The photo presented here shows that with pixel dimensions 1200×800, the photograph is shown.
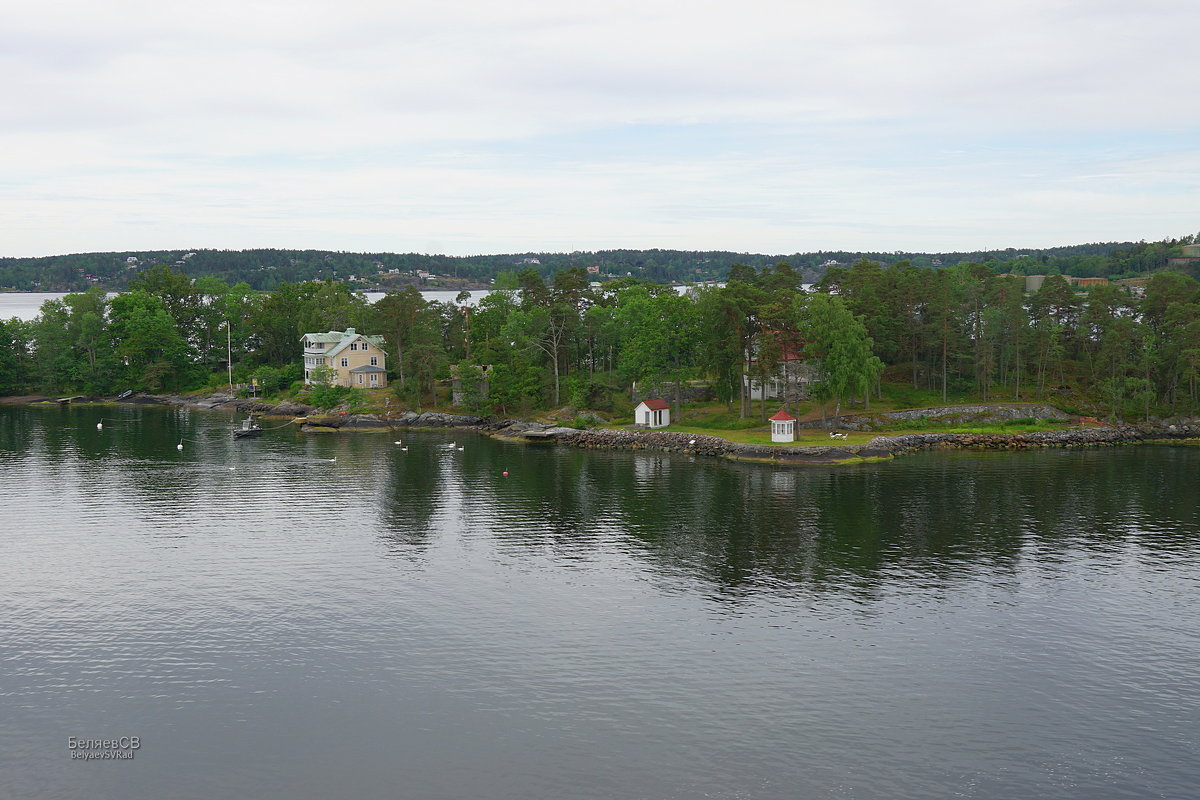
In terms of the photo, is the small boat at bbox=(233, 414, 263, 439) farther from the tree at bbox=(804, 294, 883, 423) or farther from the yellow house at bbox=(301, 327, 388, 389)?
the tree at bbox=(804, 294, 883, 423)

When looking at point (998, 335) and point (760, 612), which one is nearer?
point (760, 612)

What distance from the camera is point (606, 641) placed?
139 feet

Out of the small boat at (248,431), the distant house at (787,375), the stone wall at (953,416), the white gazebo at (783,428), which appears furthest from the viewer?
the small boat at (248,431)

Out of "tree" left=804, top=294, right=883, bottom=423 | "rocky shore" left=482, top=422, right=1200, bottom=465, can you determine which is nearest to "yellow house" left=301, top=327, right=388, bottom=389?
"rocky shore" left=482, top=422, right=1200, bottom=465

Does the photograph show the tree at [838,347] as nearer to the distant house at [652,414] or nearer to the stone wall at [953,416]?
the stone wall at [953,416]

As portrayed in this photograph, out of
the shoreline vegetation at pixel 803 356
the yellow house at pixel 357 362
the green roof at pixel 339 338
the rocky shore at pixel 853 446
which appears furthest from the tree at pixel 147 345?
the rocky shore at pixel 853 446

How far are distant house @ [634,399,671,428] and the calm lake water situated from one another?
29.5 meters

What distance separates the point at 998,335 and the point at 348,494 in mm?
77879

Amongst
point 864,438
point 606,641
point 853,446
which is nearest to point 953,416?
point 864,438

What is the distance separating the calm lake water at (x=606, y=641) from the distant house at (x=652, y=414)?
96.9 ft

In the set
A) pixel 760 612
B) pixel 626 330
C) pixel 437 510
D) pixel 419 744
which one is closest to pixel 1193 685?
pixel 760 612

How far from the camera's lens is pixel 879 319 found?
110 m

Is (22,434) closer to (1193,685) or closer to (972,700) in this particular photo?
(972,700)

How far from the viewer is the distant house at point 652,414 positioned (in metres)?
106
